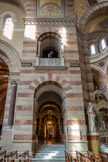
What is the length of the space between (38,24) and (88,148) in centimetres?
990

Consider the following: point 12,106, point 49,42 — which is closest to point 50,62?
point 49,42

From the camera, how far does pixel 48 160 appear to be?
705 cm

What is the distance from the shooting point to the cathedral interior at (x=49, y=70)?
806 centimetres

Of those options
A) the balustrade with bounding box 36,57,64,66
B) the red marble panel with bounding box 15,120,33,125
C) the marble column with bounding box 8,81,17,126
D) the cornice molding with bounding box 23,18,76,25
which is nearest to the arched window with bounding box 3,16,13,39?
the cornice molding with bounding box 23,18,76,25

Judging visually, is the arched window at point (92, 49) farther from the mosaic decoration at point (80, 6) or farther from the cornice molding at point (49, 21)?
the cornice molding at point (49, 21)

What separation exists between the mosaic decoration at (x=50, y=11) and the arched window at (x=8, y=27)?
3.27m

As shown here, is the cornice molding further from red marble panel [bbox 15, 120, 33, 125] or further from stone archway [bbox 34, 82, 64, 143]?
red marble panel [bbox 15, 120, 33, 125]

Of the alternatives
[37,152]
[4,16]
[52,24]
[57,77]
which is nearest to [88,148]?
[37,152]

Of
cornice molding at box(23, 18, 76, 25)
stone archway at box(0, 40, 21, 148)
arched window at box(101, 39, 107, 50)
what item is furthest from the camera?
arched window at box(101, 39, 107, 50)

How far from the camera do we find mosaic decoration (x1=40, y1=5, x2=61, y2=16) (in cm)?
1140

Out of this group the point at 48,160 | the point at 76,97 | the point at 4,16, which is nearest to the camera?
the point at 48,160

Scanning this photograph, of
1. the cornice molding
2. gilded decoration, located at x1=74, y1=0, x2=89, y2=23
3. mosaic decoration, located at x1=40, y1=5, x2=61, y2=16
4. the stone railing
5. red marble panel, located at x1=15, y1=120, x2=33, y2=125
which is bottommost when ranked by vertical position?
red marble panel, located at x1=15, y1=120, x2=33, y2=125

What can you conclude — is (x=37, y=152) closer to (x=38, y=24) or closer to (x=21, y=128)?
(x=21, y=128)

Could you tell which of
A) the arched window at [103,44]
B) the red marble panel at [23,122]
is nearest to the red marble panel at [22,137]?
the red marble panel at [23,122]
